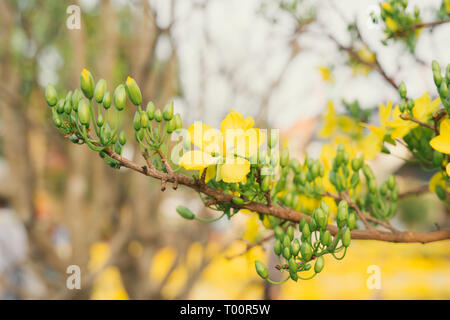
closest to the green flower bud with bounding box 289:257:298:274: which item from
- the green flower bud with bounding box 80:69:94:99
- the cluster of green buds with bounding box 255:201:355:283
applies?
the cluster of green buds with bounding box 255:201:355:283

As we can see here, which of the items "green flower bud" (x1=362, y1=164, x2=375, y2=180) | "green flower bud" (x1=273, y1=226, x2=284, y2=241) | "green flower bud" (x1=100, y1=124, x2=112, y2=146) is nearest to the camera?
"green flower bud" (x1=100, y1=124, x2=112, y2=146)

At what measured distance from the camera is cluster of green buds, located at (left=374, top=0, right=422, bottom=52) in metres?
0.77

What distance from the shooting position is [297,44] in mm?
1677

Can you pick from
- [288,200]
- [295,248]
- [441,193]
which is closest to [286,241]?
[295,248]

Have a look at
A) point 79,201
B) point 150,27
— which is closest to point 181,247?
point 79,201

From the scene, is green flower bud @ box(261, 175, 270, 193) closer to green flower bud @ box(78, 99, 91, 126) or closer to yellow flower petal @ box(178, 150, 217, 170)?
yellow flower petal @ box(178, 150, 217, 170)

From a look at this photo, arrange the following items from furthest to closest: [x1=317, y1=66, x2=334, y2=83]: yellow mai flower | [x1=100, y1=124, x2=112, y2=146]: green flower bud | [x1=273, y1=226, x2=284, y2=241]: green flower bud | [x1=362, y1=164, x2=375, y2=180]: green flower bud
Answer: [x1=317, y1=66, x2=334, y2=83]: yellow mai flower
[x1=362, y1=164, x2=375, y2=180]: green flower bud
[x1=273, y1=226, x2=284, y2=241]: green flower bud
[x1=100, y1=124, x2=112, y2=146]: green flower bud

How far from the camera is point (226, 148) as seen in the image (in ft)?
1.61

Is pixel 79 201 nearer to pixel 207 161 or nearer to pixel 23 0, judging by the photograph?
pixel 23 0

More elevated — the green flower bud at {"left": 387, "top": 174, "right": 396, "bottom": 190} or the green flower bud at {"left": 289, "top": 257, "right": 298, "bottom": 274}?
the green flower bud at {"left": 387, "top": 174, "right": 396, "bottom": 190}

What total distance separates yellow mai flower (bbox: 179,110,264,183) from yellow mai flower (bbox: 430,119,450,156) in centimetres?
24

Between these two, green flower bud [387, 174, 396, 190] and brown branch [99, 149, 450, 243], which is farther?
green flower bud [387, 174, 396, 190]

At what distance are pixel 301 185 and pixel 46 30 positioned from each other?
1.94 metres

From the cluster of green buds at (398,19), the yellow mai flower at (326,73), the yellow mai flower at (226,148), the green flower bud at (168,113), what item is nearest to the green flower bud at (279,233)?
the yellow mai flower at (226,148)
